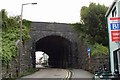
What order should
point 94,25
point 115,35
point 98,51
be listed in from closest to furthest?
point 115,35, point 98,51, point 94,25

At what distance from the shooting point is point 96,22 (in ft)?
129

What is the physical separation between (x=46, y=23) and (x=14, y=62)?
52.2 ft

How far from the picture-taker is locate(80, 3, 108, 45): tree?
3881 centimetres

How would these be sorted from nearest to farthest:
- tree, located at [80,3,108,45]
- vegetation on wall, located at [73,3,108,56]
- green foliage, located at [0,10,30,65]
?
green foliage, located at [0,10,30,65], vegetation on wall, located at [73,3,108,56], tree, located at [80,3,108,45]

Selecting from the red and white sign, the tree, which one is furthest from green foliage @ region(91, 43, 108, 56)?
the red and white sign

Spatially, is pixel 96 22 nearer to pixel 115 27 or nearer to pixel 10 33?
pixel 10 33

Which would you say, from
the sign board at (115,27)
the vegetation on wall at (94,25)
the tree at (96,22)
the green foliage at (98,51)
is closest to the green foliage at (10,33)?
the vegetation on wall at (94,25)

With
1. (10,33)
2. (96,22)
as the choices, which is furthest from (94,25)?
(10,33)

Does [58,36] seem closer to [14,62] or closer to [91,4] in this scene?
[91,4]

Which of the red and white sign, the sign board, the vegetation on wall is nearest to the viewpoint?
the sign board

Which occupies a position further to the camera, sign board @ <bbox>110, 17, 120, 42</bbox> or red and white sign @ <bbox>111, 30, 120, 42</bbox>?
red and white sign @ <bbox>111, 30, 120, 42</bbox>

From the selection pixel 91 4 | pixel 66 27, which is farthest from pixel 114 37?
pixel 66 27

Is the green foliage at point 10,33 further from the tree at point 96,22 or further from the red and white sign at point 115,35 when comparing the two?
the red and white sign at point 115,35

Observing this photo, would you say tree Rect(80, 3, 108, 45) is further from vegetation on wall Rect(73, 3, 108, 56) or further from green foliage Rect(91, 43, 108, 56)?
green foliage Rect(91, 43, 108, 56)
